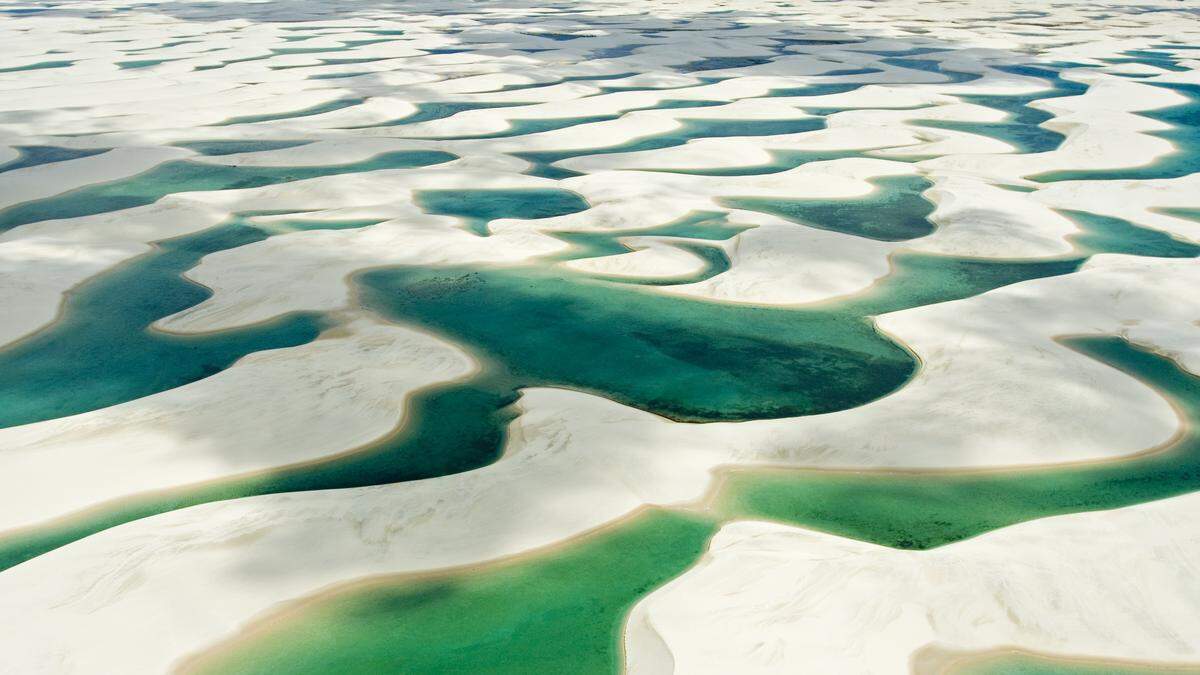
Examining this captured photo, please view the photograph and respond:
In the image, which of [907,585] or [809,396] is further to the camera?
[809,396]

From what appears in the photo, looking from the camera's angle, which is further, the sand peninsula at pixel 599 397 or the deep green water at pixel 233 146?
the deep green water at pixel 233 146

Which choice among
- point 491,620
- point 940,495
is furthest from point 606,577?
point 940,495

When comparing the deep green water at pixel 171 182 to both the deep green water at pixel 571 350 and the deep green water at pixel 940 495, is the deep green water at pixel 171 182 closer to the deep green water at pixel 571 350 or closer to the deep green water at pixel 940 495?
the deep green water at pixel 571 350

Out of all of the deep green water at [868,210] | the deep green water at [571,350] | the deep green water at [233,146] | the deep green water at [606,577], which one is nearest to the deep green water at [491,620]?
the deep green water at [606,577]

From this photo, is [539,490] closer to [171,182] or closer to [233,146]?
[171,182]

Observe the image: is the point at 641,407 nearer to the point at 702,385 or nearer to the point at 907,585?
the point at 702,385

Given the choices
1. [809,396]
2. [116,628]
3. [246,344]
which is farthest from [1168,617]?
[246,344]

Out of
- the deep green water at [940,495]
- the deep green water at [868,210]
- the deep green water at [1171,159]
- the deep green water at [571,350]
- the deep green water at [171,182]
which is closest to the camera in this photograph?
the deep green water at [940,495]

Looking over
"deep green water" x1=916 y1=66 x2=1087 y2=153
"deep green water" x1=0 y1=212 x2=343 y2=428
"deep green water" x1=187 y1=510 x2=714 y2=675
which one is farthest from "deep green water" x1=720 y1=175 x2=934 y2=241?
"deep green water" x1=187 y1=510 x2=714 y2=675

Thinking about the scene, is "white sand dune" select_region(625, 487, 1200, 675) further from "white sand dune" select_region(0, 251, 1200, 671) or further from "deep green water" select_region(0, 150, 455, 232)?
"deep green water" select_region(0, 150, 455, 232)
